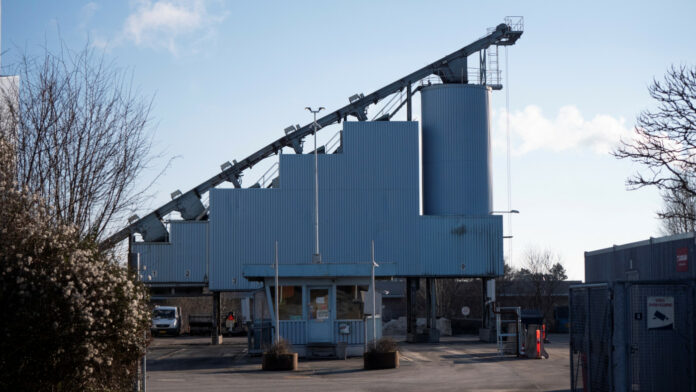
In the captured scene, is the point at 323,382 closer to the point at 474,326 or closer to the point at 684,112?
the point at 684,112

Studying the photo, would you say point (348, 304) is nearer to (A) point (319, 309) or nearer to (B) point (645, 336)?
(A) point (319, 309)

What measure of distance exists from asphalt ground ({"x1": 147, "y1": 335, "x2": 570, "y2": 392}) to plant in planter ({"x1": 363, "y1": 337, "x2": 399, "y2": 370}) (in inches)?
14.3

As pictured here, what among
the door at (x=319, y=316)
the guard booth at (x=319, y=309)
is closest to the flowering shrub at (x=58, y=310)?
the guard booth at (x=319, y=309)

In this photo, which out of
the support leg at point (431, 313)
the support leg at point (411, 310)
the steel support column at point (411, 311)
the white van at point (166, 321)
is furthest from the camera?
the white van at point (166, 321)

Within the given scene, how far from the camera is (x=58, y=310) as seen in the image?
45.9 ft

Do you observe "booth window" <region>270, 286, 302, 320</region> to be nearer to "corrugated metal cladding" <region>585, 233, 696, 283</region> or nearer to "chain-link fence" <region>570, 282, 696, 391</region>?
"corrugated metal cladding" <region>585, 233, 696, 283</region>

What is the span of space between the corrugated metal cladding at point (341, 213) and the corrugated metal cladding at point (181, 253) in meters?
1.29

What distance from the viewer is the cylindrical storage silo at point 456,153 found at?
4641 centimetres

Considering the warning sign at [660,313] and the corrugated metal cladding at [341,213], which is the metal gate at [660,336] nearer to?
the warning sign at [660,313]

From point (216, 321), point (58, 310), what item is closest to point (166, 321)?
point (216, 321)

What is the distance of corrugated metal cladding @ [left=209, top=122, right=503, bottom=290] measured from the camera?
4553cm

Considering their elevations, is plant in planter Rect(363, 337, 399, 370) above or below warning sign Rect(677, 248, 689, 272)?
below

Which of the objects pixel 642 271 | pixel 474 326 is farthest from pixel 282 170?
pixel 642 271

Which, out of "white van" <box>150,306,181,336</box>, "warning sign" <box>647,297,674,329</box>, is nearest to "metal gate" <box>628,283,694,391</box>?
"warning sign" <box>647,297,674,329</box>
